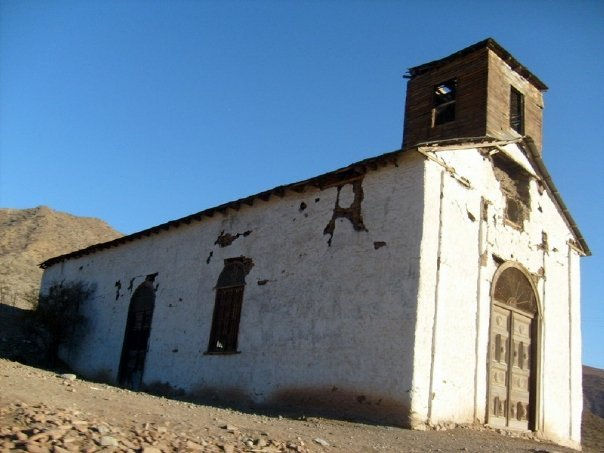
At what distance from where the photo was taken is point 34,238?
43531mm

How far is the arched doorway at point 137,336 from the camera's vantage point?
16.0 metres

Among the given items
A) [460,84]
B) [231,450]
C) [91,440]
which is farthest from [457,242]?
[91,440]

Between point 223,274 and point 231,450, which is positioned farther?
point 223,274

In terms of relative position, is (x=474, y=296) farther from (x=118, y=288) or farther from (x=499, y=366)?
(x=118, y=288)

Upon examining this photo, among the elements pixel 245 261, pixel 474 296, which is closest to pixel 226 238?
pixel 245 261

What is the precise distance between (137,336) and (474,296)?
32.6ft

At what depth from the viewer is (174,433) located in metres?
6.20

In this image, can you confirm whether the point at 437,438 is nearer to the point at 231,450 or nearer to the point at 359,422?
the point at 359,422

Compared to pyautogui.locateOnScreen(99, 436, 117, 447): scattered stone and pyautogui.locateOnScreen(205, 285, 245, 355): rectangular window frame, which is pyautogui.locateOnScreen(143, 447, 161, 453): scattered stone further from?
pyautogui.locateOnScreen(205, 285, 245, 355): rectangular window frame

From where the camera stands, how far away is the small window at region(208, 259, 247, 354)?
13.2 m

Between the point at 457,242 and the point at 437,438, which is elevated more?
the point at 457,242

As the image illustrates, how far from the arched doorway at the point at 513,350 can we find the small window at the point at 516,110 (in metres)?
4.18

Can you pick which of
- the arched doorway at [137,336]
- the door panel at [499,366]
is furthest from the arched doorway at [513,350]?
the arched doorway at [137,336]

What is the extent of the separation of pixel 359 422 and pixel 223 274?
18.5 feet
